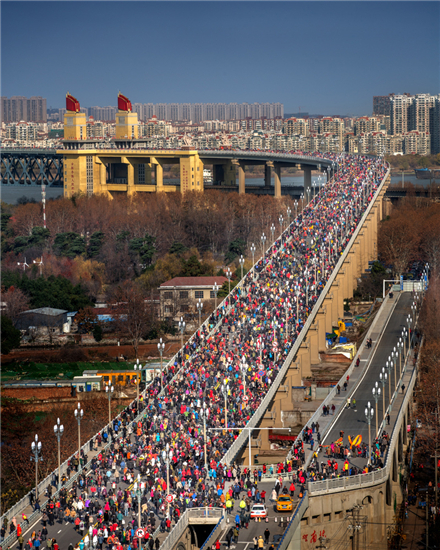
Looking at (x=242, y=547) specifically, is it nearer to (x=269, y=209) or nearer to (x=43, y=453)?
(x=43, y=453)

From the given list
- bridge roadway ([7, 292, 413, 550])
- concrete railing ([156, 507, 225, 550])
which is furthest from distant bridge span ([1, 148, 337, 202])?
concrete railing ([156, 507, 225, 550])

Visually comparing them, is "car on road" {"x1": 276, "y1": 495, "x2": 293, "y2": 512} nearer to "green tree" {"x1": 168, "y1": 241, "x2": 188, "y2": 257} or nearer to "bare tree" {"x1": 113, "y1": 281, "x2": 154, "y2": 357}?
"bare tree" {"x1": 113, "y1": 281, "x2": 154, "y2": 357}

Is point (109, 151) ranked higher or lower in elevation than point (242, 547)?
higher

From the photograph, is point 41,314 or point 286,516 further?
point 41,314

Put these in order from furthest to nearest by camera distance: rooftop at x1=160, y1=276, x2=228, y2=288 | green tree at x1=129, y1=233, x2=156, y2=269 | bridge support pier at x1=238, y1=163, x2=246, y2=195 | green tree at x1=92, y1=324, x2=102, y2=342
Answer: bridge support pier at x1=238, y1=163, x2=246, y2=195 < green tree at x1=129, y1=233, x2=156, y2=269 < rooftop at x1=160, y1=276, x2=228, y2=288 < green tree at x1=92, y1=324, x2=102, y2=342

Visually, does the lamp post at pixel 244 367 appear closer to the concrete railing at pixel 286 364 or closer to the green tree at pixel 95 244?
the concrete railing at pixel 286 364

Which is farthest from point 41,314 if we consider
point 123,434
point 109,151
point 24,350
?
point 109,151

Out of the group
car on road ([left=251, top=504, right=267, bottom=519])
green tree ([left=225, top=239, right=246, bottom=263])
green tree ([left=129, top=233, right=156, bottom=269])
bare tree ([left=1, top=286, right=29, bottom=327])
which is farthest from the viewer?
green tree ([left=225, top=239, right=246, bottom=263])
